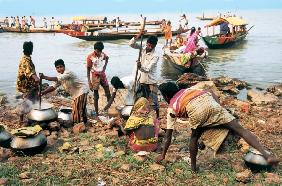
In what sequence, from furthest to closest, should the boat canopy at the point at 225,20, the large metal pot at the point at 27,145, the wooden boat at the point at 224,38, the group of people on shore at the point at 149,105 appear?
the wooden boat at the point at 224,38 < the boat canopy at the point at 225,20 < the large metal pot at the point at 27,145 < the group of people on shore at the point at 149,105

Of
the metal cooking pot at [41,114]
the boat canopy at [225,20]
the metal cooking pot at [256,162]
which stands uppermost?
the boat canopy at [225,20]

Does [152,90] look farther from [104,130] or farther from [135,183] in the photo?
[135,183]

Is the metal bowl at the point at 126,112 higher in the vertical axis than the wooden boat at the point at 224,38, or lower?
lower

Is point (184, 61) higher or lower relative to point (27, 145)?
higher

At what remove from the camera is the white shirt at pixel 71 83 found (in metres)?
7.20

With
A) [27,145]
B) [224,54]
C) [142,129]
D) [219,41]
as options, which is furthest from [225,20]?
[27,145]

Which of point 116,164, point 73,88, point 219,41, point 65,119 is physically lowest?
point 116,164

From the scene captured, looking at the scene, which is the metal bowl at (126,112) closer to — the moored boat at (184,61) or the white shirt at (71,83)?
the white shirt at (71,83)

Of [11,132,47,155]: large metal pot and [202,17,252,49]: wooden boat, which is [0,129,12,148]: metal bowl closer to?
[11,132,47,155]: large metal pot

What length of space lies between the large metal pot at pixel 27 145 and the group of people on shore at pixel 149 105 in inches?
58.4

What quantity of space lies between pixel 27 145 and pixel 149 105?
86.5 inches

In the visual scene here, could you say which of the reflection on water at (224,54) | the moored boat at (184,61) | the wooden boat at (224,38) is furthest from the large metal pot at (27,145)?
the wooden boat at (224,38)

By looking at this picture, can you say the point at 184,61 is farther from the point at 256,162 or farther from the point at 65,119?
the point at 256,162

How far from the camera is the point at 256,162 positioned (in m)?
5.22
